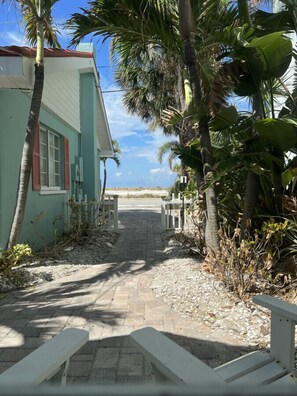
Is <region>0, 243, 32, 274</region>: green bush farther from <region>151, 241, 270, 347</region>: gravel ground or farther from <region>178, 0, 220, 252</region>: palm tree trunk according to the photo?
<region>178, 0, 220, 252</region>: palm tree trunk

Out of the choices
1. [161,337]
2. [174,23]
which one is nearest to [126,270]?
[174,23]

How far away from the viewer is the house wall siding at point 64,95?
919 cm

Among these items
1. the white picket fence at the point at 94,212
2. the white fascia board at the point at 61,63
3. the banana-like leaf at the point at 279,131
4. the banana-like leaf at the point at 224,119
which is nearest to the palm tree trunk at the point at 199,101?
the banana-like leaf at the point at 224,119

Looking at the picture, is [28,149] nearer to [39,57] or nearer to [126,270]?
[39,57]

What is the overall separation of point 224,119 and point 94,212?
532 centimetres

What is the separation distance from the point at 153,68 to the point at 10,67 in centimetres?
1490

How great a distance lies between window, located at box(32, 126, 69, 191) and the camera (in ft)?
26.7

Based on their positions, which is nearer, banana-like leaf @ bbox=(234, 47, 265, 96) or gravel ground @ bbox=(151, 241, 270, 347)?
gravel ground @ bbox=(151, 241, 270, 347)

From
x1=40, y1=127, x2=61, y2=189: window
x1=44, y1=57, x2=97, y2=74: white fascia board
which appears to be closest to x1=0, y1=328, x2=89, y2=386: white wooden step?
x1=44, y1=57, x2=97, y2=74: white fascia board

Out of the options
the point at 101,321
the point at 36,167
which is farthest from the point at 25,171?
the point at 101,321

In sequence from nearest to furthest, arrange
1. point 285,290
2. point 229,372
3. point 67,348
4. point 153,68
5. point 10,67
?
point 67,348 < point 229,372 < point 285,290 < point 10,67 < point 153,68

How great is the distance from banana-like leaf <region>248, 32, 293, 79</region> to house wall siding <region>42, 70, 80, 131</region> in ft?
16.7

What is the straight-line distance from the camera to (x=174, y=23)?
20.2 ft

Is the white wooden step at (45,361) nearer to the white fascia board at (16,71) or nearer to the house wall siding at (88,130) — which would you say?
the white fascia board at (16,71)
